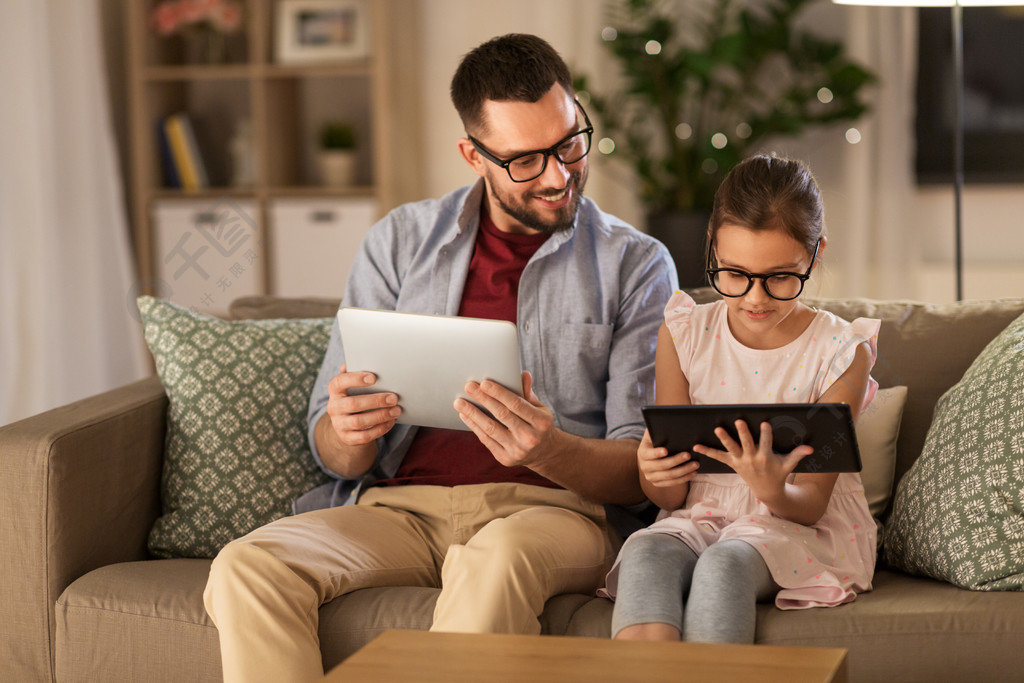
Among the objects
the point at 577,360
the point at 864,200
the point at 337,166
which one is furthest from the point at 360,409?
the point at 864,200

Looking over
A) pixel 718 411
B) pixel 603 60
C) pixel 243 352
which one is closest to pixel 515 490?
pixel 718 411

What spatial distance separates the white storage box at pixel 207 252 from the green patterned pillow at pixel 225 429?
210 centimetres

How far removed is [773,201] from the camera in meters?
1.35

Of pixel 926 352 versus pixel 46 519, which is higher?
pixel 926 352

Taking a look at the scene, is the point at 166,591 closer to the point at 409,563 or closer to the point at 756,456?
the point at 409,563

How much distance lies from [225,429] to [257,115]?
235cm

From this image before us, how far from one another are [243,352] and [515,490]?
53cm

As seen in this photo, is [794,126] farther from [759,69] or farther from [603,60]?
[603,60]

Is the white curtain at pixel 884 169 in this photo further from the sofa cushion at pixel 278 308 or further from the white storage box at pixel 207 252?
the sofa cushion at pixel 278 308

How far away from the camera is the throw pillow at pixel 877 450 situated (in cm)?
156

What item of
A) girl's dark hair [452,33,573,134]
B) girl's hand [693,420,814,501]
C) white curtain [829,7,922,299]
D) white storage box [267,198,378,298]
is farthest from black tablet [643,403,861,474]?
white curtain [829,7,922,299]

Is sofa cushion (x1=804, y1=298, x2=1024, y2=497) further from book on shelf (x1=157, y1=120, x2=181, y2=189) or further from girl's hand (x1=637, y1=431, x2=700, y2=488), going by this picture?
book on shelf (x1=157, y1=120, x2=181, y2=189)

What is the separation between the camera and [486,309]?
1.68 m

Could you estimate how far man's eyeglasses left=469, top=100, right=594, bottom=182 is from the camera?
1.57m
